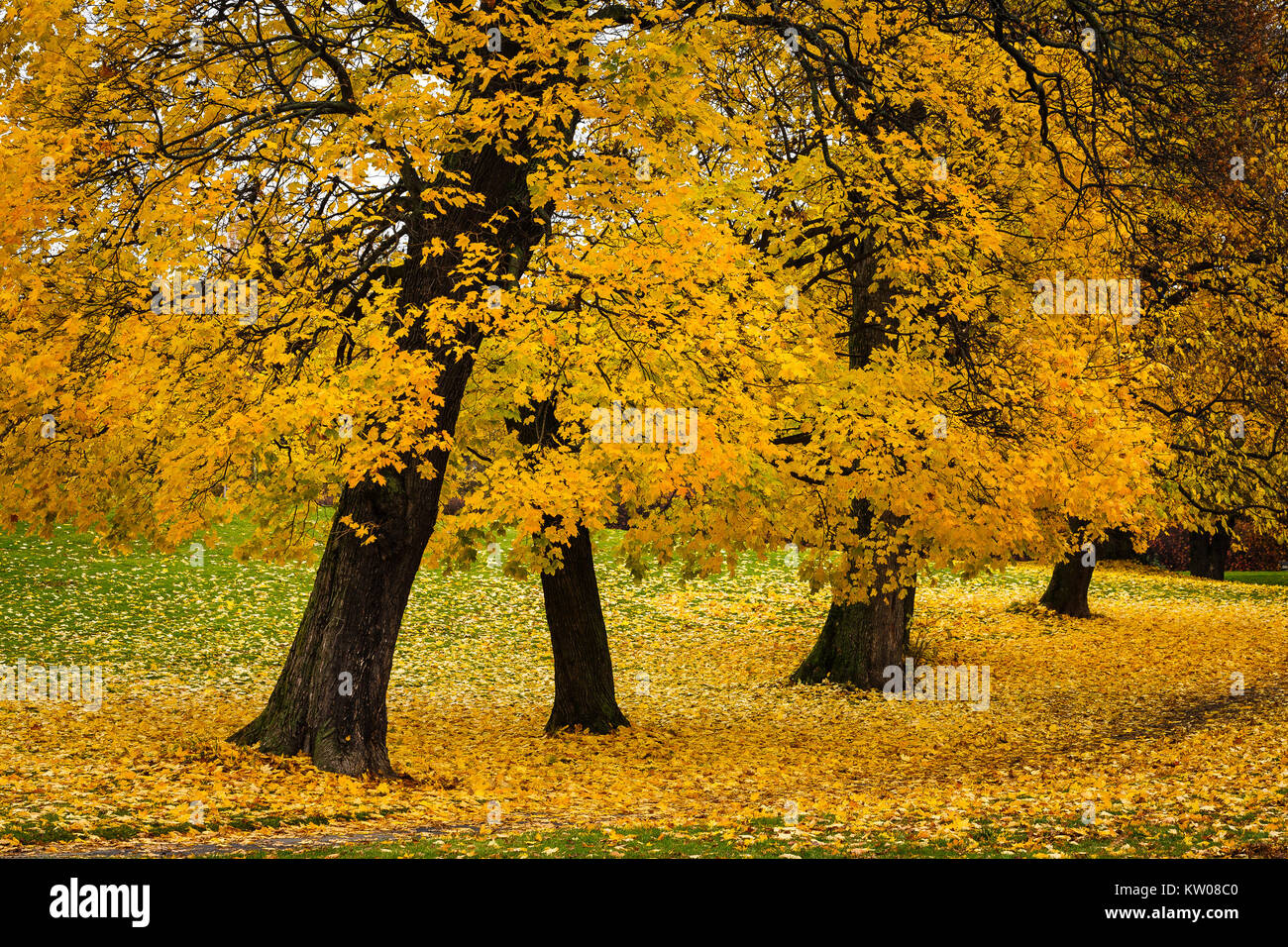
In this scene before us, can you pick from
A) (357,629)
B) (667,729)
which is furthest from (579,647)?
(357,629)

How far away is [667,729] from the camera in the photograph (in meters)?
16.5

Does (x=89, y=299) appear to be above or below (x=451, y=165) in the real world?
below

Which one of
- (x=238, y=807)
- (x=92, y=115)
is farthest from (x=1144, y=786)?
(x=92, y=115)

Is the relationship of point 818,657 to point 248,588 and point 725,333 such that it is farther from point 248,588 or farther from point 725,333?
point 248,588

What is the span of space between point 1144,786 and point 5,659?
18.3m

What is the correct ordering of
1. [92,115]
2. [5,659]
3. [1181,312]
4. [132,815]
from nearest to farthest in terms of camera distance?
[132,815] < [92,115] < [1181,312] < [5,659]

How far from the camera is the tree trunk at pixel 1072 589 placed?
27.5m

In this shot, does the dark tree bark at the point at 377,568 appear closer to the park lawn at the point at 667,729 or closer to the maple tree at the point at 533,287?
the maple tree at the point at 533,287

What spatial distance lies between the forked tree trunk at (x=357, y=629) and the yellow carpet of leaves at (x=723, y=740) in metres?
0.41

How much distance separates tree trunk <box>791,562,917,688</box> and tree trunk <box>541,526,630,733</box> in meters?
5.04

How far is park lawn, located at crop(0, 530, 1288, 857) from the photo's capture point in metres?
8.83

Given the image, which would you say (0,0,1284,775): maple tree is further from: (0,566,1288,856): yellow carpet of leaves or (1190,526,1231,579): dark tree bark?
(1190,526,1231,579): dark tree bark

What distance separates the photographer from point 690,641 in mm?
24969

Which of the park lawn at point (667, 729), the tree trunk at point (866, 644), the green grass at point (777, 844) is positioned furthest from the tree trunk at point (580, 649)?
the green grass at point (777, 844)
